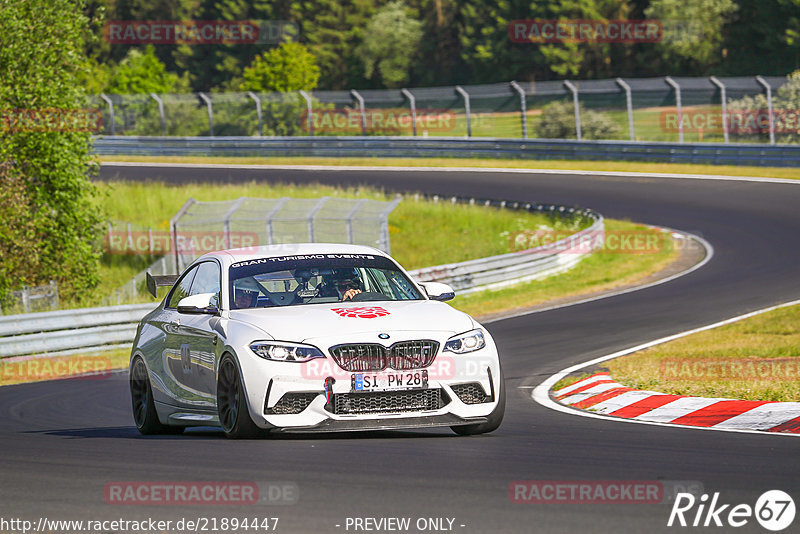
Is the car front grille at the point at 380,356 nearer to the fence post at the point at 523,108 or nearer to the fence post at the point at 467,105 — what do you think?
the fence post at the point at 523,108

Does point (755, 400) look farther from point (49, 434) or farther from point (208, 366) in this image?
point (49, 434)

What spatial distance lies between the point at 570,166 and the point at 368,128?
43.7ft

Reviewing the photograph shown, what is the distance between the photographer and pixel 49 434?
10.1 m

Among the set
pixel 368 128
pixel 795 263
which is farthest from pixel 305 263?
pixel 368 128

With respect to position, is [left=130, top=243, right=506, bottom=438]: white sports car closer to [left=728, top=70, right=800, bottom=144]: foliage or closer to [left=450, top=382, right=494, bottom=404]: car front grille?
[left=450, top=382, right=494, bottom=404]: car front grille

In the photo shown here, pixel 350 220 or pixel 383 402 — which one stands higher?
pixel 383 402

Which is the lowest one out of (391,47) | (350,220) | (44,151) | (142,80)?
(350,220)

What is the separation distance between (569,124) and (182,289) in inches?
1522

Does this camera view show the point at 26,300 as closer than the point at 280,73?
Yes

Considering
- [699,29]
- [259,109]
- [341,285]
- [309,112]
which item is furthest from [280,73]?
[341,285]

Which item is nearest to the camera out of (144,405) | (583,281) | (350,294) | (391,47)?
(350,294)

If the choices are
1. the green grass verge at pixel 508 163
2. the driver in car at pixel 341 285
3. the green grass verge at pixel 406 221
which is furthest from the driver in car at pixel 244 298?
the green grass verge at pixel 508 163

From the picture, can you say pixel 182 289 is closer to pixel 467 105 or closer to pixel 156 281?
pixel 156 281

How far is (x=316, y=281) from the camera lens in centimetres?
953
